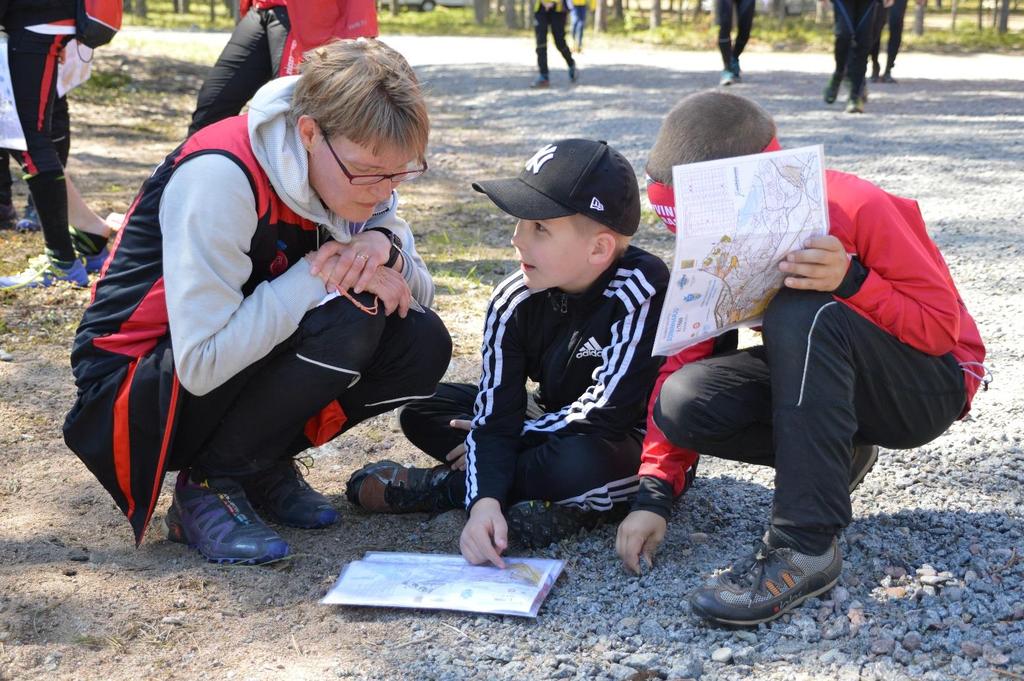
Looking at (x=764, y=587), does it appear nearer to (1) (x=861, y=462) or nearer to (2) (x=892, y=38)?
(1) (x=861, y=462)

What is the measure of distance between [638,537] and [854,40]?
7851 millimetres

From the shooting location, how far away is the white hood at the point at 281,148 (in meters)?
2.44

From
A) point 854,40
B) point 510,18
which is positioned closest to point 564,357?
point 854,40

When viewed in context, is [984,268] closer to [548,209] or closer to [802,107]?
[548,209]

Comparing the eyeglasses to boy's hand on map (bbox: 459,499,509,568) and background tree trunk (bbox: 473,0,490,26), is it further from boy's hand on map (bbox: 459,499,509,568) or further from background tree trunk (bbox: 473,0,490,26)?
background tree trunk (bbox: 473,0,490,26)

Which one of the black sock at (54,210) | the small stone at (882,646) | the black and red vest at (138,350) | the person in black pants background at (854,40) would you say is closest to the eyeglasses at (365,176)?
the black and red vest at (138,350)

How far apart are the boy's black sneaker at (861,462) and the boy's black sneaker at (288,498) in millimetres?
1324

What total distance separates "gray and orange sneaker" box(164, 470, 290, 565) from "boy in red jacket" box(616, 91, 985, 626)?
0.87m

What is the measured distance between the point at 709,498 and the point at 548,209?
3.06 ft

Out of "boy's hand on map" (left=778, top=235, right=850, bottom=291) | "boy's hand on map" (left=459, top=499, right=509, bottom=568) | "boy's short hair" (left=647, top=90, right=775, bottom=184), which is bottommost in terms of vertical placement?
"boy's hand on map" (left=459, top=499, right=509, bottom=568)

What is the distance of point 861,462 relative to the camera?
8.77 ft

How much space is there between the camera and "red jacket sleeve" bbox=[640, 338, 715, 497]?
2.58 meters

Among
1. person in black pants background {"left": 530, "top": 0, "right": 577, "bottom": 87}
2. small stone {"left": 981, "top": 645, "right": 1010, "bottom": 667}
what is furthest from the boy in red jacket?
person in black pants background {"left": 530, "top": 0, "right": 577, "bottom": 87}

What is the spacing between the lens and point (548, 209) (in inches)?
100
